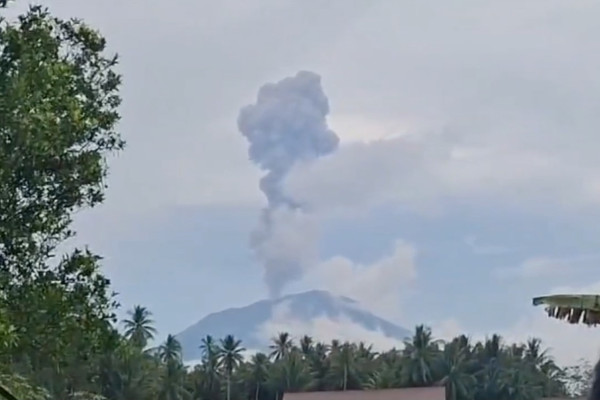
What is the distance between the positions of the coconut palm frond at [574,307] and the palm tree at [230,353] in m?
41.2

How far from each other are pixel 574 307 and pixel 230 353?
141ft

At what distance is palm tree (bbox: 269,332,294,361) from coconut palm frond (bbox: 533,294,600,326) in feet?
134

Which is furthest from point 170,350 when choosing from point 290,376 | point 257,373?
point 290,376

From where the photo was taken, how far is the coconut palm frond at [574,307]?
3.14 m

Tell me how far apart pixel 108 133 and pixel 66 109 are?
57 cm

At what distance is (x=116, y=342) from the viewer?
804 centimetres

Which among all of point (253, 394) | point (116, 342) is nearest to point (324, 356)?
point (253, 394)

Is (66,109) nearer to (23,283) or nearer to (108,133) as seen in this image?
(108,133)

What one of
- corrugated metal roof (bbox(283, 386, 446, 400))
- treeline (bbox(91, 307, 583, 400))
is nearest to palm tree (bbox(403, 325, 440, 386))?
treeline (bbox(91, 307, 583, 400))

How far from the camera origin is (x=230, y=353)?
45.8m

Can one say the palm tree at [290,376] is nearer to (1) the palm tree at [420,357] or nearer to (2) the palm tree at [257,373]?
(2) the palm tree at [257,373]

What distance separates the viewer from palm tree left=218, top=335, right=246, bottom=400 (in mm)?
44938

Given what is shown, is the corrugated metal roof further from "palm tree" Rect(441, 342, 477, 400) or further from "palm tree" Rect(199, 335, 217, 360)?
"palm tree" Rect(199, 335, 217, 360)

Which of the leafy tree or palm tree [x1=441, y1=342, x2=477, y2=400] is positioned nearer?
the leafy tree
